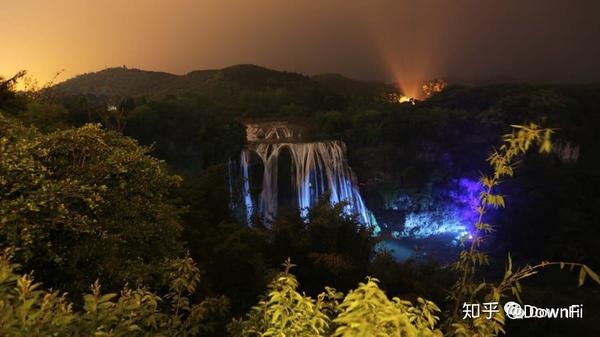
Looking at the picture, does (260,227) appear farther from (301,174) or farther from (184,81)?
(184,81)

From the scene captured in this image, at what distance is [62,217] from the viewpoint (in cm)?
553

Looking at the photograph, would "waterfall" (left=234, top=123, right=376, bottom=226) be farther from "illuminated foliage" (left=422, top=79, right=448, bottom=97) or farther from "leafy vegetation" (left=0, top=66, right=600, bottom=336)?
"illuminated foliage" (left=422, top=79, right=448, bottom=97)

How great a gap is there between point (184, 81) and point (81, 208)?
8127 centimetres

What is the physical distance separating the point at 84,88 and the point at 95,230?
83.6 metres

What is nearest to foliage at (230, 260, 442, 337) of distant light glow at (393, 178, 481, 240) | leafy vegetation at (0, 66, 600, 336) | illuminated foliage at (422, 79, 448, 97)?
leafy vegetation at (0, 66, 600, 336)

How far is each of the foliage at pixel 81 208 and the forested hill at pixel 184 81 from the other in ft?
205

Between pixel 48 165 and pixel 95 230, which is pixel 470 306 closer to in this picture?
pixel 95 230

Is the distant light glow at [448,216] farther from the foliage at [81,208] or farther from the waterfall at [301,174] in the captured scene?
the foliage at [81,208]

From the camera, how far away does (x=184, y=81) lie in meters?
81.9

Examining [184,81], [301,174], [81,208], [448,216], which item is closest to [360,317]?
[81,208]

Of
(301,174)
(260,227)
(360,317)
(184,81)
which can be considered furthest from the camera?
(184,81)

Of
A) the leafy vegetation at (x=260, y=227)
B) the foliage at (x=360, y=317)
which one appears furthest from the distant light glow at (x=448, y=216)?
the foliage at (x=360, y=317)

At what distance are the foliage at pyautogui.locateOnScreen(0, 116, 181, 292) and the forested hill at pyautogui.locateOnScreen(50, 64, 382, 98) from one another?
205 feet

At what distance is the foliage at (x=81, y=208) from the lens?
5.44 m
